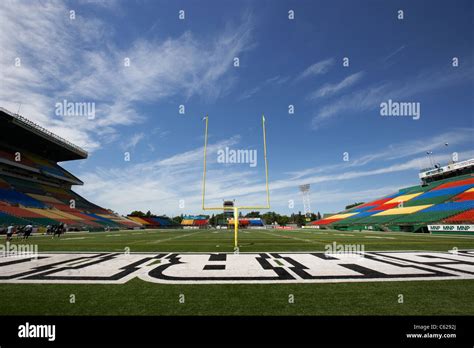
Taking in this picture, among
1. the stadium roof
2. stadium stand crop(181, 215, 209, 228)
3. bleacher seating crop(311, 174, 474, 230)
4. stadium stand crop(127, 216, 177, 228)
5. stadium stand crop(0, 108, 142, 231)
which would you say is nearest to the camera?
bleacher seating crop(311, 174, 474, 230)

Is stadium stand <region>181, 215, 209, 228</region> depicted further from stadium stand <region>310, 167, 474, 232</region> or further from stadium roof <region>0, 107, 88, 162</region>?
stadium stand <region>310, 167, 474, 232</region>

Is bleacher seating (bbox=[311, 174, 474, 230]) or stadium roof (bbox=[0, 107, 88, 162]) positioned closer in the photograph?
bleacher seating (bbox=[311, 174, 474, 230])

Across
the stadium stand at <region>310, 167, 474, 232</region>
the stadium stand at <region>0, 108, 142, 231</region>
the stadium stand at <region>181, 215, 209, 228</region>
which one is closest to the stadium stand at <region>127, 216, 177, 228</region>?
the stadium stand at <region>181, 215, 209, 228</region>

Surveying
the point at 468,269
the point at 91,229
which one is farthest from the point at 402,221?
the point at 91,229

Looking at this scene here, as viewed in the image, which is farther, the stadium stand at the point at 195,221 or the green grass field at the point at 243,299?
the stadium stand at the point at 195,221

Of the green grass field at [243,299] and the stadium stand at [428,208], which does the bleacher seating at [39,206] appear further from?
the stadium stand at [428,208]

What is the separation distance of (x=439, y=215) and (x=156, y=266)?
3853cm

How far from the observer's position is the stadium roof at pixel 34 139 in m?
39.7

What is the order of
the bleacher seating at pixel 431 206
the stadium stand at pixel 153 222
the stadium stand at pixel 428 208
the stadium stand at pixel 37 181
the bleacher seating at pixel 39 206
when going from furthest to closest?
the stadium stand at pixel 153 222 → the stadium stand at pixel 37 181 → the bleacher seating at pixel 39 206 → the bleacher seating at pixel 431 206 → the stadium stand at pixel 428 208

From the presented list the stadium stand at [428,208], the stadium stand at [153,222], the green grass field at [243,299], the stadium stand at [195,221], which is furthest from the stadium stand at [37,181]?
the stadium stand at [428,208]

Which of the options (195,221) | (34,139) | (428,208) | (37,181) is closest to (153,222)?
(195,221)

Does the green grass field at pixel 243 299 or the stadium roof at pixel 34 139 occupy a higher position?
the stadium roof at pixel 34 139

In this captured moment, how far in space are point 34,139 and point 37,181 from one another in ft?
27.1

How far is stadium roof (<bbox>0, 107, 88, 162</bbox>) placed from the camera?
130 ft
